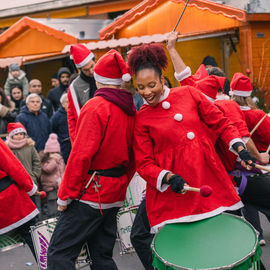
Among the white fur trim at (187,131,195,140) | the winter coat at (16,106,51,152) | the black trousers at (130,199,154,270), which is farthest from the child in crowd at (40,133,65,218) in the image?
the white fur trim at (187,131,195,140)

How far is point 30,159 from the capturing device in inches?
290

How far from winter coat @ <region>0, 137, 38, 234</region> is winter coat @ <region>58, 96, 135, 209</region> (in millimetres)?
1161

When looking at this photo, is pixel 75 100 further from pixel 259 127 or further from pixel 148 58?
pixel 148 58

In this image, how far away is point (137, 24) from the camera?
11984mm

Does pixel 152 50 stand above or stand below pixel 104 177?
above

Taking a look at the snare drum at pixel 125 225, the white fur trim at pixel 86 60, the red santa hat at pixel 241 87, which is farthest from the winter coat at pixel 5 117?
the red santa hat at pixel 241 87

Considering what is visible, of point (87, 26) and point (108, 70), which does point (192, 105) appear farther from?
point (87, 26)

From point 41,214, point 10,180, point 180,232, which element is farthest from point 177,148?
point 41,214

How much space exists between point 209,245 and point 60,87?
7919 millimetres

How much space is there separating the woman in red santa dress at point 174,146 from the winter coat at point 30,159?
3.80 meters

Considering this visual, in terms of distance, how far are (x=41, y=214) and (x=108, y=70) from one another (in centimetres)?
446

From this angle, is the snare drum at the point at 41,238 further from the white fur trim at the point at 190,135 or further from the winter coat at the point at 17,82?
the winter coat at the point at 17,82

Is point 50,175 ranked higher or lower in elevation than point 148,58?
lower

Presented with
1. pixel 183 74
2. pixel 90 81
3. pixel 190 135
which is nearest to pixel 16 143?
pixel 90 81
